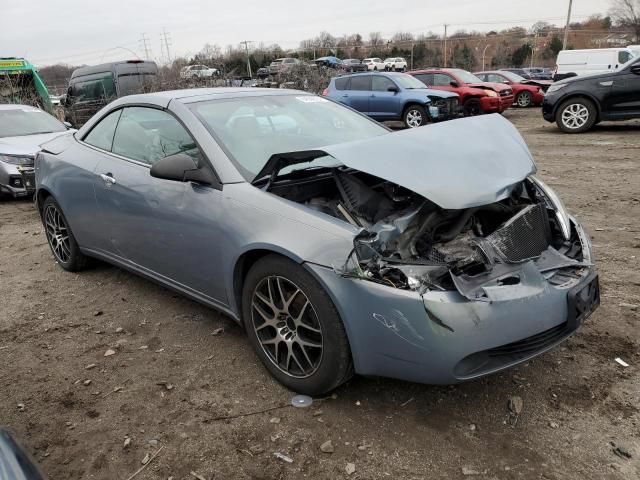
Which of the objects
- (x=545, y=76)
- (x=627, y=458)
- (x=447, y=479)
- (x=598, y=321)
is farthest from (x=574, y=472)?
(x=545, y=76)

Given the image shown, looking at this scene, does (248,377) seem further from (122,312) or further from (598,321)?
(598,321)

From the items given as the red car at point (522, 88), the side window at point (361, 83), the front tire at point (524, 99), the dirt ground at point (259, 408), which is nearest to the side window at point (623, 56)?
the red car at point (522, 88)

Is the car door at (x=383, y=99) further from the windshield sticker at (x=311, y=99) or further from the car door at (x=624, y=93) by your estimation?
the windshield sticker at (x=311, y=99)

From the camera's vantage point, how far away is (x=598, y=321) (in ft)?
11.1

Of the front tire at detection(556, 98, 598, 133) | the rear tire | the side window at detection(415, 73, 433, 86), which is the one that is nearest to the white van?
the rear tire

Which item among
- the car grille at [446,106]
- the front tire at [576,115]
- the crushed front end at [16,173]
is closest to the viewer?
the crushed front end at [16,173]

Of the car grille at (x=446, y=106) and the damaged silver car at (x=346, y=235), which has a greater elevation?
the damaged silver car at (x=346, y=235)

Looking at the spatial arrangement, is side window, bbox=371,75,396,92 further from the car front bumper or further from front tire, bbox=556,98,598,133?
the car front bumper

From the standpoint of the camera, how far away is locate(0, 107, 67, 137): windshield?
8781 millimetres

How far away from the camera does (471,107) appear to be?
15594 millimetres

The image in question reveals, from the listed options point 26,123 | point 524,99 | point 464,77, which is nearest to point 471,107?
point 464,77

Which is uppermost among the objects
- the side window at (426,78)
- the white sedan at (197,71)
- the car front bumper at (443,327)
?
the white sedan at (197,71)

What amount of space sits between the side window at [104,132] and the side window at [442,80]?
13574mm

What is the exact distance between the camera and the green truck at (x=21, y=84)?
1456 cm
